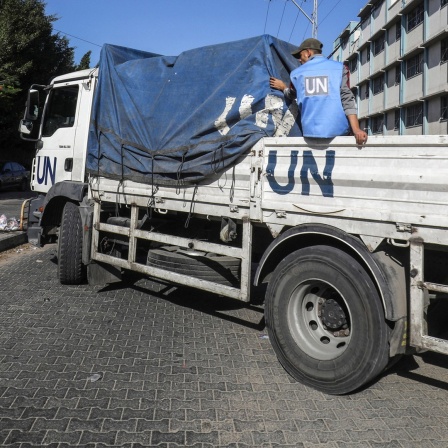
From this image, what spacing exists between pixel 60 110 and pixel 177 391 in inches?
191

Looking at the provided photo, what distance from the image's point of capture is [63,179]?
6691 millimetres

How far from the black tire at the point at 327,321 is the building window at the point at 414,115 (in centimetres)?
3454

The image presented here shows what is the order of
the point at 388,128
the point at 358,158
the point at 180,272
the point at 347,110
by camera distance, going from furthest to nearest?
the point at 388,128
the point at 180,272
the point at 347,110
the point at 358,158

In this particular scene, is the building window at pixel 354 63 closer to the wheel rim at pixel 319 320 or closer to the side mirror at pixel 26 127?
the side mirror at pixel 26 127

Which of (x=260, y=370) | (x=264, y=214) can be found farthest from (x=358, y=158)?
(x=260, y=370)

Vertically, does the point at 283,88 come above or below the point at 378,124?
below

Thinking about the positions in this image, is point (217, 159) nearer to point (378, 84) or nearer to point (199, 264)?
point (199, 264)

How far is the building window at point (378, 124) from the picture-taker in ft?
141

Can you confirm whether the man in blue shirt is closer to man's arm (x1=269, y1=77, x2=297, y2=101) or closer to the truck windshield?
man's arm (x1=269, y1=77, x2=297, y2=101)

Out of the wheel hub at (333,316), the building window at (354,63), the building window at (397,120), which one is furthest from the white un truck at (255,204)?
the building window at (354,63)

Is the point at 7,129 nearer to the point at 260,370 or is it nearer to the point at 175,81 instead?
the point at 175,81

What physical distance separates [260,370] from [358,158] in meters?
1.92

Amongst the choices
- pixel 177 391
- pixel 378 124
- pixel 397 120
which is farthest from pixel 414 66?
Answer: pixel 177 391

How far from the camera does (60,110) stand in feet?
22.6
